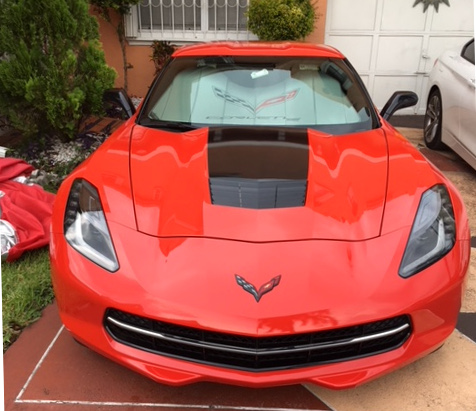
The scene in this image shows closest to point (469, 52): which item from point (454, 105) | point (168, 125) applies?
point (454, 105)

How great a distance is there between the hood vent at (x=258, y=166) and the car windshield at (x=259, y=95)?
0.67 feet

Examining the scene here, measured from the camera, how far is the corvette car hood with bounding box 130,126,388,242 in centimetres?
200

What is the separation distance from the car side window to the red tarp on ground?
4.21 meters

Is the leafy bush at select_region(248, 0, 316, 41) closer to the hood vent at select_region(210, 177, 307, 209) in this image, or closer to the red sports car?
the red sports car

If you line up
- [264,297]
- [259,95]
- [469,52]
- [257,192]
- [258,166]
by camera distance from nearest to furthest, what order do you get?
[264,297]
[257,192]
[258,166]
[259,95]
[469,52]

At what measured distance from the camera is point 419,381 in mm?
2217

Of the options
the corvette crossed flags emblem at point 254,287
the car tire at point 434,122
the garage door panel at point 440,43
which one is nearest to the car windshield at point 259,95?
the corvette crossed flags emblem at point 254,287

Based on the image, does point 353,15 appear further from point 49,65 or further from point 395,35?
point 49,65

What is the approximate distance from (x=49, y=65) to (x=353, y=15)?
4330 mm

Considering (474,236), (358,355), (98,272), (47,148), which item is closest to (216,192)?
(98,272)

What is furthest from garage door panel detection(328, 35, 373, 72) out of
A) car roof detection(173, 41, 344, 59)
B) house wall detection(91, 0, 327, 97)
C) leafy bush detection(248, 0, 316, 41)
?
car roof detection(173, 41, 344, 59)

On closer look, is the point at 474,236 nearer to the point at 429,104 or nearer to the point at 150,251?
the point at 429,104

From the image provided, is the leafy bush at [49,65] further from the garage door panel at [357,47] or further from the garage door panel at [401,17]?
the garage door panel at [401,17]

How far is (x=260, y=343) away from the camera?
70.4 inches
